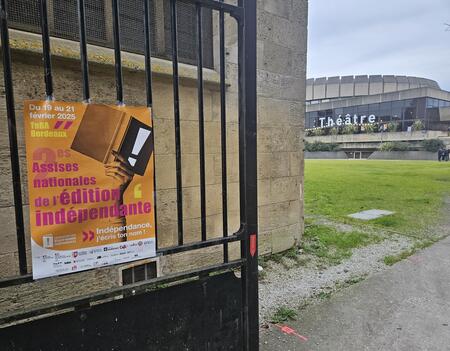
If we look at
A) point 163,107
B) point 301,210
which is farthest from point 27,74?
point 301,210

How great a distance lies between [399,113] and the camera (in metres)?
46.0

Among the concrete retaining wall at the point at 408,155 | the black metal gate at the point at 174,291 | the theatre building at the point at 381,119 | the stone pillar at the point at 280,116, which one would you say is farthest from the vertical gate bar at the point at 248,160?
the theatre building at the point at 381,119

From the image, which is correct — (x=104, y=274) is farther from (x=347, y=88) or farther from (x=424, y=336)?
(x=347, y=88)

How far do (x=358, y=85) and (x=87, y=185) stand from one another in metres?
70.8

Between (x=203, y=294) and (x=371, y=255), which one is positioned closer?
(x=203, y=294)

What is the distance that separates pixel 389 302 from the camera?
3072 mm

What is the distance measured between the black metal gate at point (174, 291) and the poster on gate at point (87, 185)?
0.07 metres

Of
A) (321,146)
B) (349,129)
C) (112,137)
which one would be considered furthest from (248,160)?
(349,129)

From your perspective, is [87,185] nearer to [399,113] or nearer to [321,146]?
[321,146]

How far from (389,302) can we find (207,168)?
2.38m

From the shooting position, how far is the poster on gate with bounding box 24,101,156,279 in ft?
4.40

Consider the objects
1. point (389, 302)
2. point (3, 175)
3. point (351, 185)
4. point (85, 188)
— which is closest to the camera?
point (85, 188)

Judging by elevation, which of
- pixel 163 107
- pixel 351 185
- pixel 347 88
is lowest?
pixel 351 185

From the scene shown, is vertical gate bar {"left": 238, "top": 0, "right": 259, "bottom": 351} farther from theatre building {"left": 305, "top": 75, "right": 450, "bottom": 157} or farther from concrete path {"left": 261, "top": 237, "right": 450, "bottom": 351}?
theatre building {"left": 305, "top": 75, "right": 450, "bottom": 157}
